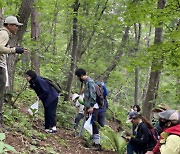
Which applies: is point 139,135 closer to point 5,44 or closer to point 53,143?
point 53,143

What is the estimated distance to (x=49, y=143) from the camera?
21.3ft

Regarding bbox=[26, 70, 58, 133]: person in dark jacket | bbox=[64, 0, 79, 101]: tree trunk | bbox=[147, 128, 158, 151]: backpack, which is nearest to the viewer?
bbox=[147, 128, 158, 151]: backpack

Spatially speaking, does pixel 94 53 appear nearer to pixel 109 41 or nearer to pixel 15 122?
pixel 109 41

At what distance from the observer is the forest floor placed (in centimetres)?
550

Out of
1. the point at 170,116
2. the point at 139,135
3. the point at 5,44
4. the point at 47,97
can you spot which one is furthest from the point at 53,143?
the point at 170,116

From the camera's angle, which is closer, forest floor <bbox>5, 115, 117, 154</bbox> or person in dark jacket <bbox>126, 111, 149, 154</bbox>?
forest floor <bbox>5, 115, 117, 154</bbox>

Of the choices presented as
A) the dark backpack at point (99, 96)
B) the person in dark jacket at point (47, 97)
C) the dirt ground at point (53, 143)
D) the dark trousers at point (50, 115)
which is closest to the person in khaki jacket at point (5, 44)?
the dirt ground at point (53, 143)

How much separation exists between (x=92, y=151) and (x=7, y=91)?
2876 millimetres

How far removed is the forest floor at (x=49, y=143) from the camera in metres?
5.50

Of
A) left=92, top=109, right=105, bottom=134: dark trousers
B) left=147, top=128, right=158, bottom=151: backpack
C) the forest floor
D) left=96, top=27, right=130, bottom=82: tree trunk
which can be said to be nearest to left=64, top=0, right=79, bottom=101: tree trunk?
the forest floor

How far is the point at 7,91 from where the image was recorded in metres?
8.09

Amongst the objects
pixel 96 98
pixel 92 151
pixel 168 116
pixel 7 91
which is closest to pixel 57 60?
pixel 7 91

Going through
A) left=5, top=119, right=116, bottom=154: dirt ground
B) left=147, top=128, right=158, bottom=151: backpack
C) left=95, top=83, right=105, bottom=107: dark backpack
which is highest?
left=95, top=83, right=105, bottom=107: dark backpack

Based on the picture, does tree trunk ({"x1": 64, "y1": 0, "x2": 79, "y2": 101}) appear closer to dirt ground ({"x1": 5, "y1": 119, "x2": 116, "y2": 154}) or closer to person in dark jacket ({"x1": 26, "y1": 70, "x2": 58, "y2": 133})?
dirt ground ({"x1": 5, "y1": 119, "x2": 116, "y2": 154})
